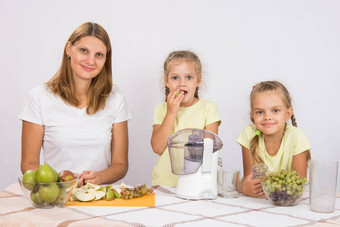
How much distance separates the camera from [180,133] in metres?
1.47

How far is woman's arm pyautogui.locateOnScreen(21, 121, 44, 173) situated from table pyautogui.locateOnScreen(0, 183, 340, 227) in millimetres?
575

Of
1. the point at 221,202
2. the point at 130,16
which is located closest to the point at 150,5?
the point at 130,16

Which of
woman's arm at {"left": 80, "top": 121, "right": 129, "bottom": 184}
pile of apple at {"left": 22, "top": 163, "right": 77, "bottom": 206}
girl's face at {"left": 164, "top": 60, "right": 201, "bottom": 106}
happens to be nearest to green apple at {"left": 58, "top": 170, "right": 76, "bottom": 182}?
pile of apple at {"left": 22, "top": 163, "right": 77, "bottom": 206}

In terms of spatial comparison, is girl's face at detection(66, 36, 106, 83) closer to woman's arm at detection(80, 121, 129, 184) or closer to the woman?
the woman

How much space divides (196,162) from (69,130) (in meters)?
0.81

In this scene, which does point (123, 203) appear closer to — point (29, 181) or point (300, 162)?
point (29, 181)

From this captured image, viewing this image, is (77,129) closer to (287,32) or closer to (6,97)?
(6,97)

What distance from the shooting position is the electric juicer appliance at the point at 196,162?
1.42 metres

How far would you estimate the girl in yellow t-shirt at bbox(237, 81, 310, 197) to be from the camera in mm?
1794

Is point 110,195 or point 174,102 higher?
point 174,102

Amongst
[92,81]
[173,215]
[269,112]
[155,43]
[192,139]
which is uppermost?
[155,43]

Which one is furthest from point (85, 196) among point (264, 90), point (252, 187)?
point (264, 90)

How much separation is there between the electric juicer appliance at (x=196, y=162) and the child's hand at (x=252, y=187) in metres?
0.12

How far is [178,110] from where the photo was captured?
2.04 meters
